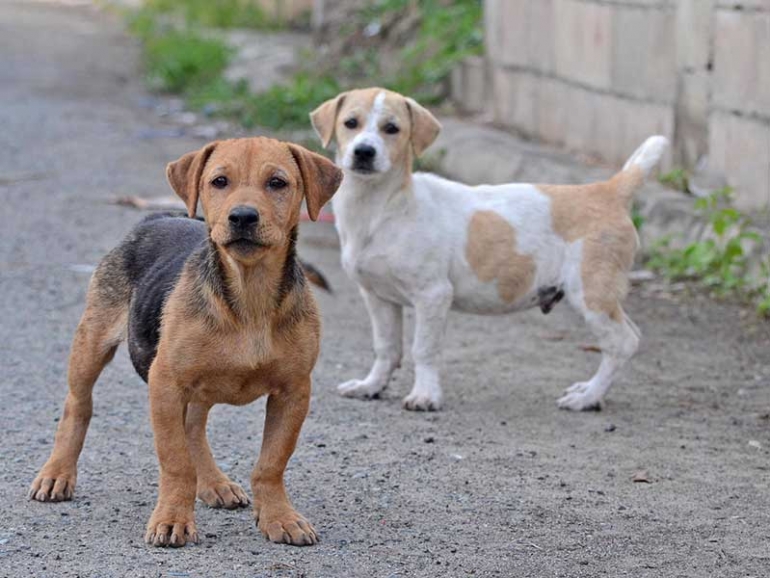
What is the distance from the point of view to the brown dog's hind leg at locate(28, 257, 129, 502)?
4711 millimetres

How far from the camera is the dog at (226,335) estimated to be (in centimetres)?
427

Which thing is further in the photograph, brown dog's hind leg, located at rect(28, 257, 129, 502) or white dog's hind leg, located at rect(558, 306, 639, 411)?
white dog's hind leg, located at rect(558, 306, 639, 411)

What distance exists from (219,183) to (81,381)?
0.97 metres

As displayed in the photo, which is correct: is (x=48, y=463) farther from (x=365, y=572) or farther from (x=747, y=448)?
(x=747, y=448)

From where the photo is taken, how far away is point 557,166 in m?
10.4

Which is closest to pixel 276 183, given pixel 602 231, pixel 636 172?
pixel 602 231

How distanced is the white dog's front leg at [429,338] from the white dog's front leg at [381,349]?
15cm

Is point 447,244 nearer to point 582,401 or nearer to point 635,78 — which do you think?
point 582,401

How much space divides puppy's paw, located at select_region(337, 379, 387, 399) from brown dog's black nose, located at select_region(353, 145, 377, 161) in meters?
1.08

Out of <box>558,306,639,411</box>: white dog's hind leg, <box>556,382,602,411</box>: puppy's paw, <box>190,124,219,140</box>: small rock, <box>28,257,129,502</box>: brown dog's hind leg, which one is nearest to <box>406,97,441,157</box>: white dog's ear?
<box>558,306,639,411</box>: white dog's hind leg

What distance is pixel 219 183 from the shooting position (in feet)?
14.3

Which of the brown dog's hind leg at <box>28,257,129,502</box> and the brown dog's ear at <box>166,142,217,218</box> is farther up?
the brown dog's ear at <box>166,142,217,218</box>

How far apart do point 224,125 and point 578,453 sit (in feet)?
31.9

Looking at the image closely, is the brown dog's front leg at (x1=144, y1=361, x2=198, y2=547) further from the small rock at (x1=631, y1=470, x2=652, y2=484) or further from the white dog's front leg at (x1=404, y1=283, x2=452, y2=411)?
the white dog's front leg at (x1=404, y1=283, x2=452, y2=411)
